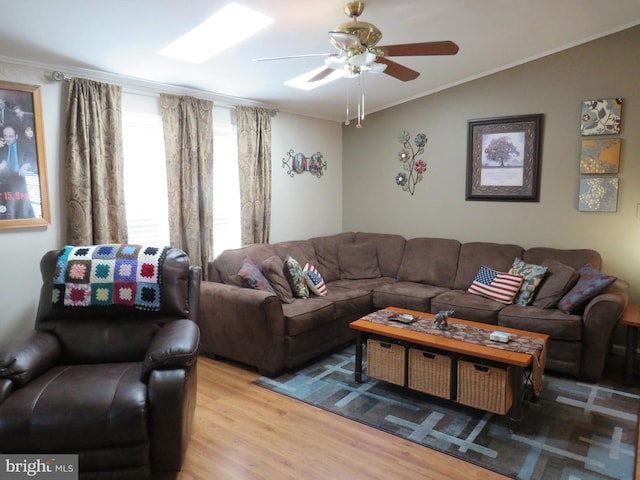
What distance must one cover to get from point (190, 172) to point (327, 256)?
1.76 m

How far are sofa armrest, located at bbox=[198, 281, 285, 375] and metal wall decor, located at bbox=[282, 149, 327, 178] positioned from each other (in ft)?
5.84

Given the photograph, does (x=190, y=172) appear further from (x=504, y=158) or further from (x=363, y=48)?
(x=504, y=158)

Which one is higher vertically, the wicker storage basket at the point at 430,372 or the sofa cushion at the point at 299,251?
→ the sofa cushion at the point at 299,251

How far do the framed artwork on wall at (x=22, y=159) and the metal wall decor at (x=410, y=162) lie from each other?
354 centimetres

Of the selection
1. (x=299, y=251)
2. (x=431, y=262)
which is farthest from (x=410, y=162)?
(x=299, y=251)

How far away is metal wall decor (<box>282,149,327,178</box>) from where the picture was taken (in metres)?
4.89

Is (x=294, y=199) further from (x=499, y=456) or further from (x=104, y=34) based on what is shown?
(x=499, y=456)

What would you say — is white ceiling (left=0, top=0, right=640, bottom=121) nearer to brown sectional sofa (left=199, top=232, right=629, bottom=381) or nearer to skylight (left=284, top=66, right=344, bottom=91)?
skylight (left=284, top=66, right=344, bottom=91)

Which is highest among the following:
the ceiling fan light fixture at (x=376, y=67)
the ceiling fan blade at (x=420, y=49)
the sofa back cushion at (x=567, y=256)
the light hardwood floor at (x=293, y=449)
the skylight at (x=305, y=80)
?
the skylight at (x=305, y=80)

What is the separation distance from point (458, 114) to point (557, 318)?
237 cm

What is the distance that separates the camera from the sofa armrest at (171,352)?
2.13 metres

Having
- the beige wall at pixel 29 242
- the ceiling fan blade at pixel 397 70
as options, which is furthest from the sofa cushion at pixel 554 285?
the beige wall at pixel 29 242

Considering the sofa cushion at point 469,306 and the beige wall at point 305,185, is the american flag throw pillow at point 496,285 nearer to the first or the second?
the sofa cushion at point 469,306

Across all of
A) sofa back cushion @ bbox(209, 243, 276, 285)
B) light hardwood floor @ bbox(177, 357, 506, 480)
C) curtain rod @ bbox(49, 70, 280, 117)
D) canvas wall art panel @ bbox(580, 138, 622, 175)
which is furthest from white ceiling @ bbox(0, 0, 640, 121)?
light hardwood floor @ bbox(177, 357, 506, 480)
